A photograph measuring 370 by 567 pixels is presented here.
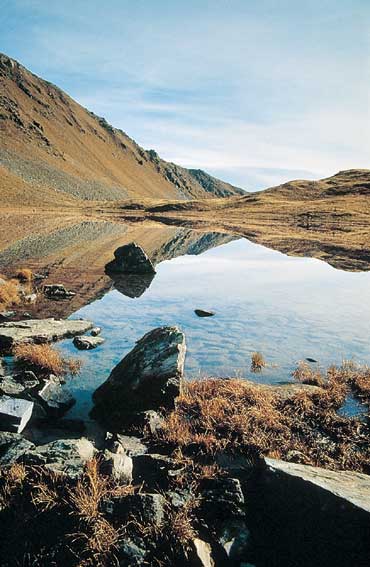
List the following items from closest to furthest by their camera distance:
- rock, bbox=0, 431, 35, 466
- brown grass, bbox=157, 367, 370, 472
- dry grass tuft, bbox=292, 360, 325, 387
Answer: rock, bbox=0, 431, 35, 466 → brown grass, bbox=157, 367, 370, 472 → dry grass tuft, bbox=292, 360, 325, 387

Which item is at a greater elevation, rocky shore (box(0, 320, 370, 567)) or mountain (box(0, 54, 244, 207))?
mountain (box(0, 54, 244, 207))

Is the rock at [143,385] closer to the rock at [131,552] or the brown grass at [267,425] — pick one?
the brown grass at [267,425]

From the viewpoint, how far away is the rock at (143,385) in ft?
34.5

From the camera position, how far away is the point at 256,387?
11781mm

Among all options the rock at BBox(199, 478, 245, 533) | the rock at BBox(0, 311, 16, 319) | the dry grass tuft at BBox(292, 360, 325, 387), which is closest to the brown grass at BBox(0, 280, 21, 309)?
the rock at BBox(0, 311, 16, 319)

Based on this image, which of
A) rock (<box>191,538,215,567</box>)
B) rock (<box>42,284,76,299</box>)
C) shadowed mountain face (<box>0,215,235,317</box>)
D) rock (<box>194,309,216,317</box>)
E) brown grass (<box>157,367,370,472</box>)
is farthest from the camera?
shadowed mountain face (<box>0,215,235,317</box>)

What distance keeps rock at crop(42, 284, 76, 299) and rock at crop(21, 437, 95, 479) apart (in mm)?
15627

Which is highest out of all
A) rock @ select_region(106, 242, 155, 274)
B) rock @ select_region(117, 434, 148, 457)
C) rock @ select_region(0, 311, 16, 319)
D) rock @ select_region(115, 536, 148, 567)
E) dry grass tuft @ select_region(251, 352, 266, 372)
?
rock @ select_region(106, 242, 155, 274)

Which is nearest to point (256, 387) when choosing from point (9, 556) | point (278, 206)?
point (9, 556)

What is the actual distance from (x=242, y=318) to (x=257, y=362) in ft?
20.9

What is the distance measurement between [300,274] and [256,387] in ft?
74.3

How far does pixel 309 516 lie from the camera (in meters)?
5.83

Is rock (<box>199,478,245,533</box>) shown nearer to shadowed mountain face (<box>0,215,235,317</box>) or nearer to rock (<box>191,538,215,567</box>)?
rock (<box>191,538,215,567</box>)

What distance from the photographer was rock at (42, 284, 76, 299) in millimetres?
22312
